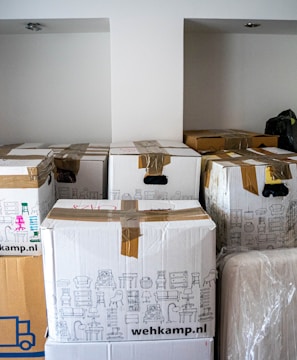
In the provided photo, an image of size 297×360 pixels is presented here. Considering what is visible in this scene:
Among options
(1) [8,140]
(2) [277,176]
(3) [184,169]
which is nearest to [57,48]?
(1) [8,140]

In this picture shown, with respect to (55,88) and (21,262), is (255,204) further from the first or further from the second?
(55,88)

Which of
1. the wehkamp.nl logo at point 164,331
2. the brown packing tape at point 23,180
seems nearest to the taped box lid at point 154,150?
the brown packing tape at point 23,180

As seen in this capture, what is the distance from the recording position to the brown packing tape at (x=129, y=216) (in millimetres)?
1138

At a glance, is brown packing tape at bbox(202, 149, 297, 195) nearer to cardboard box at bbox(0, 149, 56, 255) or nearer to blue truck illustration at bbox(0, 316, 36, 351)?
cardboard box at bbox(0, 149, 56, 255)

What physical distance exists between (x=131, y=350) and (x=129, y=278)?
24 cm

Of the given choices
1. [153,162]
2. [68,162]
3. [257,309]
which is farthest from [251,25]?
[257,309]

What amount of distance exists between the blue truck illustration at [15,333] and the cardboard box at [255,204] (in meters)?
0.80

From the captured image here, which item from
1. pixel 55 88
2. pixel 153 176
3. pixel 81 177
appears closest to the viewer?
pixel 153 176

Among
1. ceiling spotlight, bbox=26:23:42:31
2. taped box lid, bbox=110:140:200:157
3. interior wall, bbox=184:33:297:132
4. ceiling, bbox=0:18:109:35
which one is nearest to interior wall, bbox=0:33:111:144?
ceiling, bbox=0:18:109:35

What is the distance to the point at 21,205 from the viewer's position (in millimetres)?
1306

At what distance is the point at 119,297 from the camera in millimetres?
1158

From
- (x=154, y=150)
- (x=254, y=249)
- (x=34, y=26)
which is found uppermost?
(x=34, y=26)

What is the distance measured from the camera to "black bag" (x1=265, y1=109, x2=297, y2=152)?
225 cm

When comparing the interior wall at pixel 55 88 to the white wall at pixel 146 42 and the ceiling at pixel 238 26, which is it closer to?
the white wall at pixel 146 42
